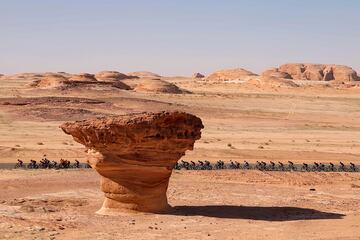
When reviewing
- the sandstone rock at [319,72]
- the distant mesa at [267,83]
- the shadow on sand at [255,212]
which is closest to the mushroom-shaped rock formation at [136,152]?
the shadow on sand at [255,212]

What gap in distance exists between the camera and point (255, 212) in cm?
2100

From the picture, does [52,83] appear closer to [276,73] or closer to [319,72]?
[276,73]

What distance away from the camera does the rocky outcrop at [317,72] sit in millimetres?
151875

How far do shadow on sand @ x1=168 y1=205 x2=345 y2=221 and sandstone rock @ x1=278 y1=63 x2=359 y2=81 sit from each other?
13150 cm

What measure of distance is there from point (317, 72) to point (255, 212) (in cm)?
13660

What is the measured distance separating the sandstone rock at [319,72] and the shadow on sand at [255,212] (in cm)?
13150

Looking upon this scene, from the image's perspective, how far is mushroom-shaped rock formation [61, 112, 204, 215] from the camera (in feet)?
64.4

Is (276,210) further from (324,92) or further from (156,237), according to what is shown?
(324,92)

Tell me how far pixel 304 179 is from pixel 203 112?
142 ft

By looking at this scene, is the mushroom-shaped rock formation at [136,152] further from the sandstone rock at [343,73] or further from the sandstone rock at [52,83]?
the sandstone rock at [343,73]

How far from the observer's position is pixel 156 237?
640 inches

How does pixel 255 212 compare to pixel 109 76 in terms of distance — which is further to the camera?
pixel 109 76

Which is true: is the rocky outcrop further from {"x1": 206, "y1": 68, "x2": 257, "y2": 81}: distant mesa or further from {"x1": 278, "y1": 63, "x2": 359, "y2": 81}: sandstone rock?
{"x1": 206, "y1": 68, "x2": 257, "y2": 81}: distant mesa

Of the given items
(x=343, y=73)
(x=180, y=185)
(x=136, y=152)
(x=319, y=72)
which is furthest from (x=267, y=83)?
(x=136, y=152)
